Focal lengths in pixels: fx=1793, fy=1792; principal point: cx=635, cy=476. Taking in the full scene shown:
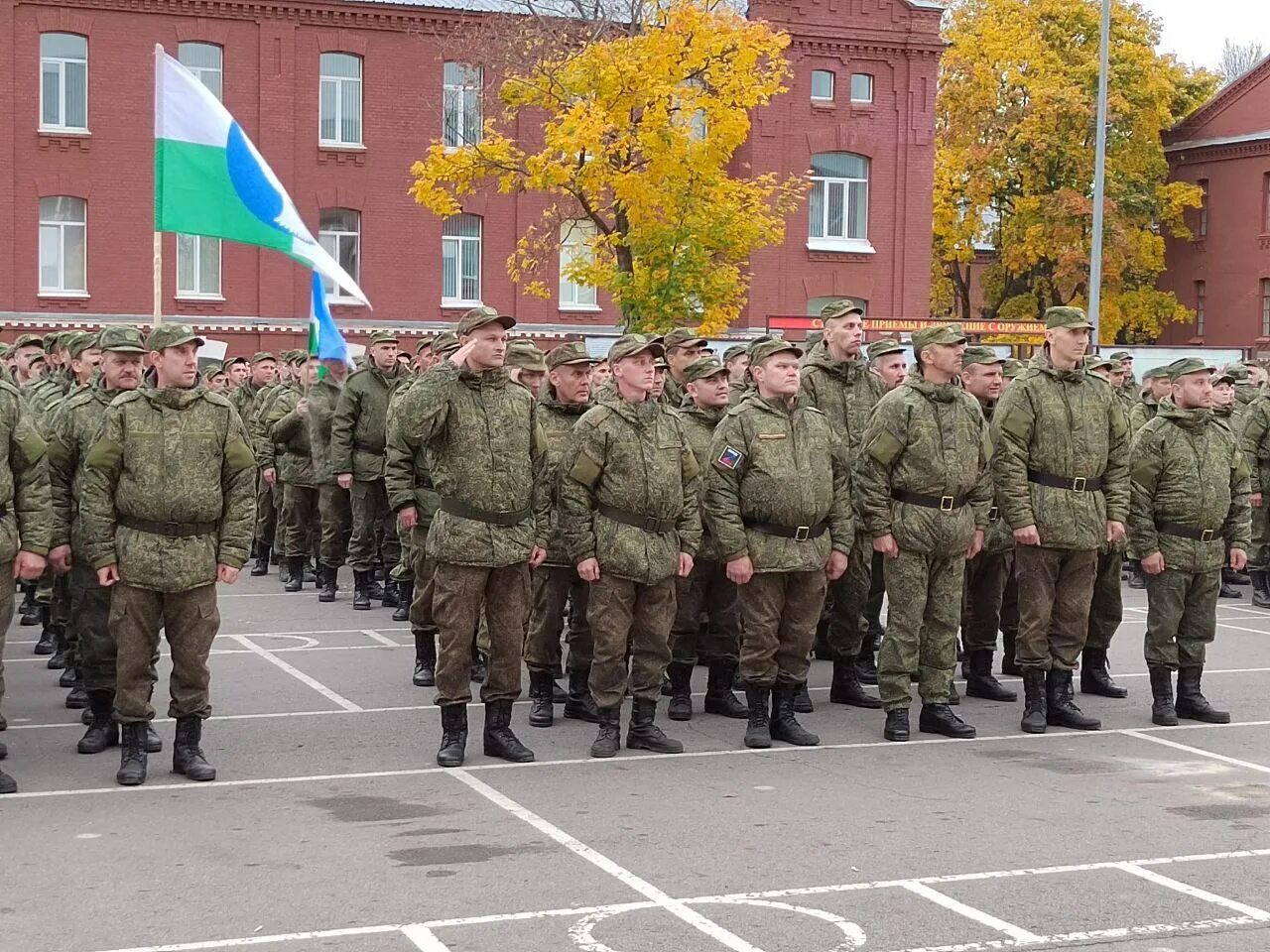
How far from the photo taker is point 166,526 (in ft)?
28.5

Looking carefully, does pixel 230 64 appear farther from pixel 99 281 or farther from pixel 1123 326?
pixel 1123 326

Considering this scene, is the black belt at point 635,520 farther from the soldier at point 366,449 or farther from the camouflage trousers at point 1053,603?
the soldier at point 366,449

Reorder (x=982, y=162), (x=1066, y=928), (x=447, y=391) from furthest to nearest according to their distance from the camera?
(x=982, y=162), (x=447, y=391), (x=1066, y=928)

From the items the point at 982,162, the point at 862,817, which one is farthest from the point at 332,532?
the point at 982,162

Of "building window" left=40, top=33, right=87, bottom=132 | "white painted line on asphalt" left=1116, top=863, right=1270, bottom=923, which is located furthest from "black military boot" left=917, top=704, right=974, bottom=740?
"building window" left=40, top=33, right=87, bottom=132

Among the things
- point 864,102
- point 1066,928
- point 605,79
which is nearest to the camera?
point 1066,928

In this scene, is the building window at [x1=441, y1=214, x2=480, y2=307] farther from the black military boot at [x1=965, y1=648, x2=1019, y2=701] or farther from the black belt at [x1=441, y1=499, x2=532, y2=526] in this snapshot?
the black belt at [x1=441, y1=499, x2=532, y2=526]

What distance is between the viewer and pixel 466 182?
30484 millimetres

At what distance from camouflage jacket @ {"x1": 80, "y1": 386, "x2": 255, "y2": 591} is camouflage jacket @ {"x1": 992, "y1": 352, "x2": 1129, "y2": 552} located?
4434 millimetres

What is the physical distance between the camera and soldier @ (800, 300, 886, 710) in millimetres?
11227

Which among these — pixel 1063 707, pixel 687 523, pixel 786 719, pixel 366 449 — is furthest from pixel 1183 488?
pixel 366 449

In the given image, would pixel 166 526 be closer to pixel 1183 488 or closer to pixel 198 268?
pixel 1183 488

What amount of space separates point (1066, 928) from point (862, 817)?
1738 mm

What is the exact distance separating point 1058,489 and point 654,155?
19.3 meters
